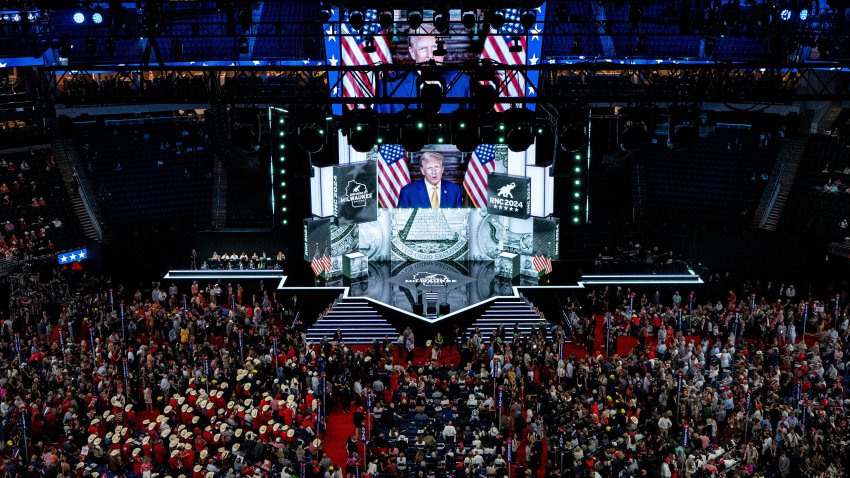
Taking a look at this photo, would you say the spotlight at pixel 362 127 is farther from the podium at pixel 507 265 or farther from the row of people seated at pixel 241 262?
the row of people seated at pixel 241 262

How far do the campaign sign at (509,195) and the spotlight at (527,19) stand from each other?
207 inches

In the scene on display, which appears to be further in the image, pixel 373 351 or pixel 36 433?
pixel 373 351

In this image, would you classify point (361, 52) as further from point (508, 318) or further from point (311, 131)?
point (311, 131)

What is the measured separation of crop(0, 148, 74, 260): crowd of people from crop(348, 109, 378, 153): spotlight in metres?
16.7

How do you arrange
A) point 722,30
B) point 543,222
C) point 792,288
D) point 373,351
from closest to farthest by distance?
1. point 373,351
2. point 722,30
3. point 792,288
4. point 543,222

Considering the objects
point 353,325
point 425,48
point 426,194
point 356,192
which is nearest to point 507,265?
point 426,194

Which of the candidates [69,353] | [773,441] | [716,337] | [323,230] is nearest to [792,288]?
[716,337]

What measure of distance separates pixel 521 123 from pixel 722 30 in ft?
42.1

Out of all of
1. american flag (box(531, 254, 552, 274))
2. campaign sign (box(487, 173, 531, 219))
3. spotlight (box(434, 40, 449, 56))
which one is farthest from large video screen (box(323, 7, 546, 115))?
spotlight (box(434, 40, 449, 56))

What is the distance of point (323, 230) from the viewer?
33156 millimetres

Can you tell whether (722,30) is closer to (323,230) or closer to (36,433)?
(323,230)

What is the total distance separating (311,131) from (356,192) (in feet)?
45.0

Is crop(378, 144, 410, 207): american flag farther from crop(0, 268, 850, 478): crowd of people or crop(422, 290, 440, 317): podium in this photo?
crop(0, 268, 850, 478): crowd of people

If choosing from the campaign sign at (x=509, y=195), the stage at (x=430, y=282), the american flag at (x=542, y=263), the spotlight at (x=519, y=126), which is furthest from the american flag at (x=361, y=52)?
the spotlight at (x=519, y=126)
